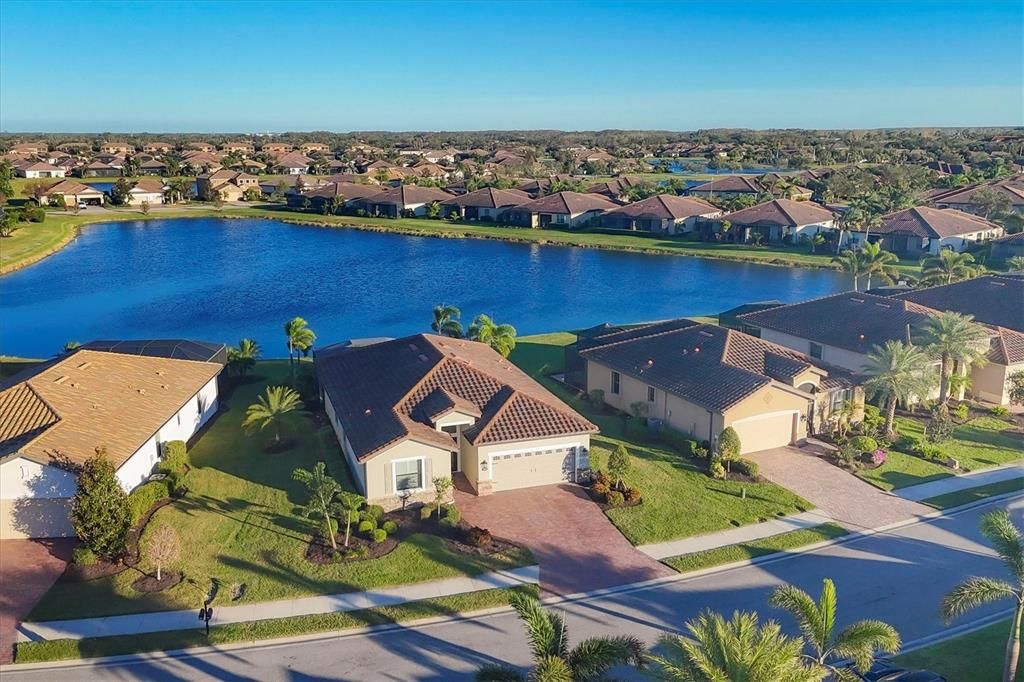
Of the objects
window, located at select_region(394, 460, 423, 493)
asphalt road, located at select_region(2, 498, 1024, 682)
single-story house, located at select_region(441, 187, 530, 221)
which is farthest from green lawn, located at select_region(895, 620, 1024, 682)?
single-story house, located at select_region(441, 187, 530, 221)

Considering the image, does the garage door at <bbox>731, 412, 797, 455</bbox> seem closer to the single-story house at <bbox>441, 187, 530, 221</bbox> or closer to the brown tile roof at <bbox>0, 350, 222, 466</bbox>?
the brown tile roof at <bbox>0, 350, 222, 466</bbox>

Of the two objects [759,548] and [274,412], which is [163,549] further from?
[759,548]

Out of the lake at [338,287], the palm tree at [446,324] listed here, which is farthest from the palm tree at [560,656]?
the lake at [338,287]

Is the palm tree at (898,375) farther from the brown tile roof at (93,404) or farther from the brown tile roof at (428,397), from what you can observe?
the brown tile roof at (93,404)

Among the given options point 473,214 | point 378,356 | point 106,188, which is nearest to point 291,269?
point 473,214

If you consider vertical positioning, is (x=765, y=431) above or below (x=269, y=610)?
above

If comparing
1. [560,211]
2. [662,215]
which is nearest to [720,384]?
[662,215]

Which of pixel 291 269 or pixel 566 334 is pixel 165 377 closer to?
pixel 566 334
